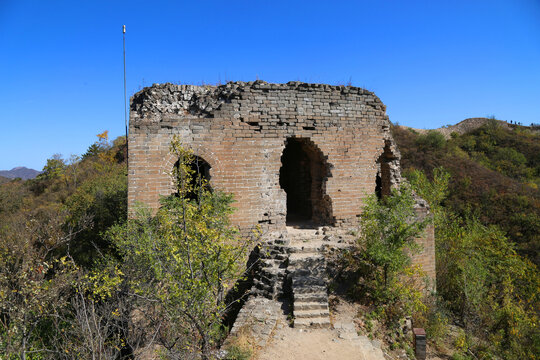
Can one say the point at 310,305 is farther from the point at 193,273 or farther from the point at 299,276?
the point at 193,273

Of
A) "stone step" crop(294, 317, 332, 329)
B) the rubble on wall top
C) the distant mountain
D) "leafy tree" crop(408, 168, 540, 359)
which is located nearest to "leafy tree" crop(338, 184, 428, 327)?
"stone step" crop(294, 317, 332, 329)

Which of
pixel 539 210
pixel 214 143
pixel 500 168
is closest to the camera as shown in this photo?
pixel 214 143

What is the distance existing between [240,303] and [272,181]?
2.84m

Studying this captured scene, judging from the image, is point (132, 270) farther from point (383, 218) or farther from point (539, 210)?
point (539, 210)

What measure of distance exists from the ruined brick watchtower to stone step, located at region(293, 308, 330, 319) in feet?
7.88

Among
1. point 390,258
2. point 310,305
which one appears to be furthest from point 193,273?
point 390,258

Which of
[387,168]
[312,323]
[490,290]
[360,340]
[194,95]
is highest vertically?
[194,95]

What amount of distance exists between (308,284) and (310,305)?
42 centimetres

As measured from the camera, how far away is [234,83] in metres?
7.48

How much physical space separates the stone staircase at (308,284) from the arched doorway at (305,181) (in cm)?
139

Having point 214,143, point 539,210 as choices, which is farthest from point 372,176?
point 539,210

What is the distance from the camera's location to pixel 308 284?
5.85 metres

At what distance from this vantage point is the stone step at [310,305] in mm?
Result: 5500

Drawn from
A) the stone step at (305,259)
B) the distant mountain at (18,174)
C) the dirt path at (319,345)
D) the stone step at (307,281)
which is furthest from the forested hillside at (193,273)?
the distant mountain at (18,174)
